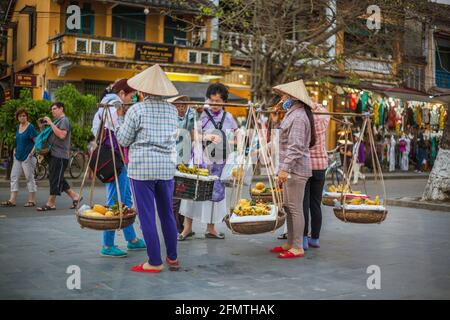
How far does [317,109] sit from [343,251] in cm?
173

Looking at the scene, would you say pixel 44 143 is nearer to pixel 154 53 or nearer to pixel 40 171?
pixel 40 171

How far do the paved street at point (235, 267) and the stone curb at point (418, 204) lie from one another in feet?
8.57

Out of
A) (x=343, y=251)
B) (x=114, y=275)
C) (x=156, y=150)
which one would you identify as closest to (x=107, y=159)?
(x=156, y=150)

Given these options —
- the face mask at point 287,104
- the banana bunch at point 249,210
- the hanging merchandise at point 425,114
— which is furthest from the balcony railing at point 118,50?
the banana bunch at point 249,210

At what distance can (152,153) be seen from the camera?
5672mm

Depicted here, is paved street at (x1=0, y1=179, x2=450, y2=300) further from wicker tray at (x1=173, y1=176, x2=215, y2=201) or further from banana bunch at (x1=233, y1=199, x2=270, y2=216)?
wicker tray at (x1=173, y1=176, x2=215, y2=201)

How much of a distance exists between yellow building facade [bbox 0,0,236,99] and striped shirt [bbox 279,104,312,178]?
51.8 feet

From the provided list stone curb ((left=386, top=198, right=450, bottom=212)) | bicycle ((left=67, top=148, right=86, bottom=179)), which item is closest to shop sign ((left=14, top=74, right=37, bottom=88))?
bicycle ((left=67, top=148, right=86, bottom=179))

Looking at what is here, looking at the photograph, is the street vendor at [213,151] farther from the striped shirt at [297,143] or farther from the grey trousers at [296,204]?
the grey trousers at [296,204]

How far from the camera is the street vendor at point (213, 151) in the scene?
7516 millimetres

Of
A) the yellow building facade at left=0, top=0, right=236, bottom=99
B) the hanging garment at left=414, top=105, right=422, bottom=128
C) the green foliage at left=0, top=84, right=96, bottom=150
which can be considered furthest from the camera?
the hanging garment at left=414, top=105, right=422, bottom=128

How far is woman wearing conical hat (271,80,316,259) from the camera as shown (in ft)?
21.3

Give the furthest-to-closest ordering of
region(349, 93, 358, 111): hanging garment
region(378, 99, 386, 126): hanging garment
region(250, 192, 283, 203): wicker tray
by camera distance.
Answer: region(378, 99, 386, 126): hanging garment < region(349, 93, 358, 111): hanging garment < region(250, 192, 283, 203): wicker tray
